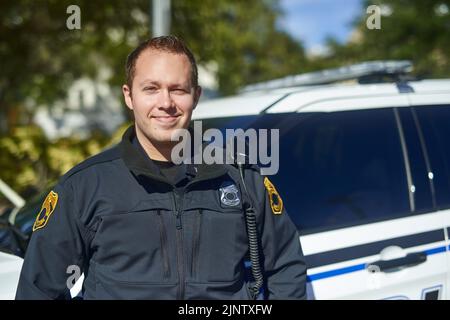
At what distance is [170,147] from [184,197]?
195 mm

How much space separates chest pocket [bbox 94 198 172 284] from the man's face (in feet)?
0.90

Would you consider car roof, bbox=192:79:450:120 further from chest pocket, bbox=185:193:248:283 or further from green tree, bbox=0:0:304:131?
green tree, bbox=0:0:304:131

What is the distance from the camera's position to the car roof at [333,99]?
2297mm

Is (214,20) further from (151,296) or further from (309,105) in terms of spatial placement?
(151,296)

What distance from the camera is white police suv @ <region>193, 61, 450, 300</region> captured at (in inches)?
80.7

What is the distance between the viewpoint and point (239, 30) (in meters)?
21.7

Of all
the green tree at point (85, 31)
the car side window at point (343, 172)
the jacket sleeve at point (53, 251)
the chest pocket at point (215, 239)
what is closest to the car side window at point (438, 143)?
the car side window at point (343, 172)

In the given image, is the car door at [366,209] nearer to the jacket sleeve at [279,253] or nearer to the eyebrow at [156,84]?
the jacket sleeve at [279,253]

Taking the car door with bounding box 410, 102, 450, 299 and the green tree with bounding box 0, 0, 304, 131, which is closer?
the car door with bounding box 410, 102, 450, 299

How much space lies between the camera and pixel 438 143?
2438mm

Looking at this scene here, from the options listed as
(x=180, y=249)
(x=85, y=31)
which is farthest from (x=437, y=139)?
(x=85, y=31)

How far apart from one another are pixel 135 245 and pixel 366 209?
1.35 meters

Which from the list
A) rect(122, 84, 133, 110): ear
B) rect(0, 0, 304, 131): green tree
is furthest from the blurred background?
rect(122, 84, 133, 110): ear
